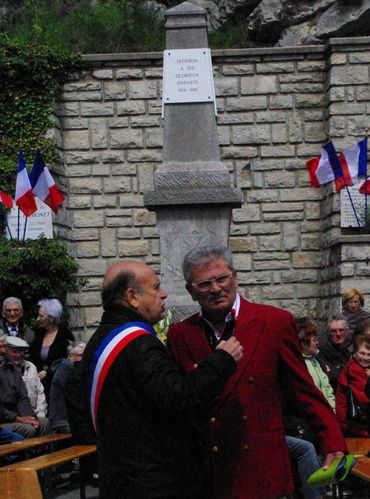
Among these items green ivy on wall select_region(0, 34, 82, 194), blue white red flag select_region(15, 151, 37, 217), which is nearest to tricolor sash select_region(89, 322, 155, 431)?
blue white red flag select_region(15, 151, 37, 217)

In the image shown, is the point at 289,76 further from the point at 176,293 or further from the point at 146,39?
the point at 176,293

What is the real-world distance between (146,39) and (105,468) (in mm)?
15618

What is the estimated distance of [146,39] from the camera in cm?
1964

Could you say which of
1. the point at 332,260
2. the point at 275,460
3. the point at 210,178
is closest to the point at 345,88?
the point at 332,260

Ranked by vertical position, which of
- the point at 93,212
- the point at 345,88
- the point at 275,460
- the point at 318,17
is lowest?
the point at 275,460

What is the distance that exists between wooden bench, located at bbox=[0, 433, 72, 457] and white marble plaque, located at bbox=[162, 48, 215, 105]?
3.35m

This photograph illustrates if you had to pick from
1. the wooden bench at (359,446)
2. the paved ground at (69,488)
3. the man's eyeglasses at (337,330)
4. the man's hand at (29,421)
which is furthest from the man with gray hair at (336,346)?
the man's hand at (29,421)

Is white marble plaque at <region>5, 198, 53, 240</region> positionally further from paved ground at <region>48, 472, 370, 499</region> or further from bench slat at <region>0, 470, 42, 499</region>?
bench slat at <region>0, 470, 42, 499</region>

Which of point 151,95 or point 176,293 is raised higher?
point 151,95

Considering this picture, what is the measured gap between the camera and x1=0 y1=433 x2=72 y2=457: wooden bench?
942 centimetres

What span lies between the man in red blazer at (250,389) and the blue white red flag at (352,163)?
1071 centimetres

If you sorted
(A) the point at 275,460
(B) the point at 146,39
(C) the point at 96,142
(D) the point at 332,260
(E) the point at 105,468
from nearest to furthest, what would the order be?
(E) the point at 105,468 → (A) the point at 275,460 → (D) the point at 332,260 → (C) the point at 96,142 → (B) the point at 146,39

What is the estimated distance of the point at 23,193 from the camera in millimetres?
15602

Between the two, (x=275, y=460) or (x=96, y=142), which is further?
(x=96, y=142)
